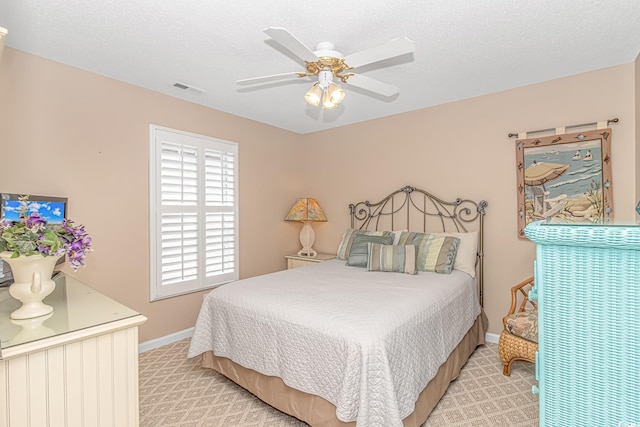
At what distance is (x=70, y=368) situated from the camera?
1.23m

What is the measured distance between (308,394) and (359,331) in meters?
0.56

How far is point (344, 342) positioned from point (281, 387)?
67 centimetres

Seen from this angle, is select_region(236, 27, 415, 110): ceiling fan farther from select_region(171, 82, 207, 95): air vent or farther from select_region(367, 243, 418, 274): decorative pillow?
select_region(367, 243, 418, 274): decorative pillow

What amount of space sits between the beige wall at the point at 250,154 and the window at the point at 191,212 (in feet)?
0.36

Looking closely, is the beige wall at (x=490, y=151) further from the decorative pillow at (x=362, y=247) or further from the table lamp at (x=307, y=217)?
the decorative pillow at (x=362, y=247)

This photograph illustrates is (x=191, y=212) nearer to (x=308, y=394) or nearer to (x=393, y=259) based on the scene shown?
(x=393, y=259)

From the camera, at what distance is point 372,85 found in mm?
2328

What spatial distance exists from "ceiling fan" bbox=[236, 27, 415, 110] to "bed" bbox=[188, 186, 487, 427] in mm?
1433

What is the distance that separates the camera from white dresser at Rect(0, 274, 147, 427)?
1111mm

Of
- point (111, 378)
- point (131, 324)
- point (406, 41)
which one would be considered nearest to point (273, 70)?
point (406, 41)

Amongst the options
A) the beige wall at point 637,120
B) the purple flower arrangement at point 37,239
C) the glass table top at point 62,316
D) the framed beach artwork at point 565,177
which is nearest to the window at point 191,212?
the glass table top at point 62,316

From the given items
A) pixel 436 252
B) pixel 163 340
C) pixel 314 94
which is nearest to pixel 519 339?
pixel 436 252

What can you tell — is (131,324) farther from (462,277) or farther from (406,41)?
(462,277)

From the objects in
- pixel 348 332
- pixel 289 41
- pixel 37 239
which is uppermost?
pixel 289 41
